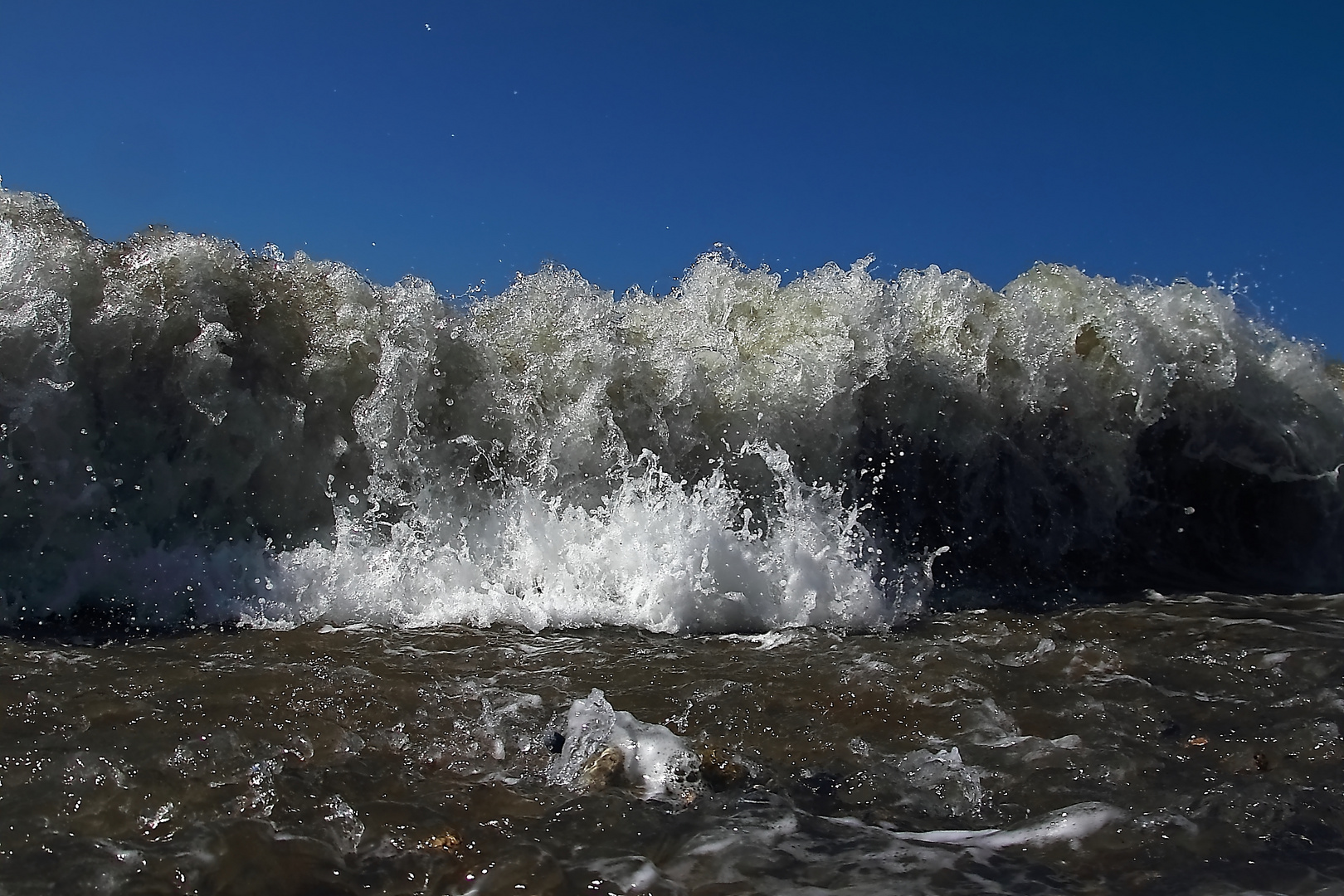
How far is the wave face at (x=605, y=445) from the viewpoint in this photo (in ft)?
16.9

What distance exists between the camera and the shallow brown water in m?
2.32

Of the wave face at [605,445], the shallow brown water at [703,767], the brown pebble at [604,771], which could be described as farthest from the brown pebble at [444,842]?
the wave face at [605,445]

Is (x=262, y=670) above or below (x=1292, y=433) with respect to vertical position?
below

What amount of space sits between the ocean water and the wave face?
0.09 feet

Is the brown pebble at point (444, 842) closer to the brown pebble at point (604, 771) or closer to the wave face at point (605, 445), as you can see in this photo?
the brown pebble at point (604, 771)

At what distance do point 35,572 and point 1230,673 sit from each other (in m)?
5.90

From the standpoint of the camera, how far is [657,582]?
5082mm

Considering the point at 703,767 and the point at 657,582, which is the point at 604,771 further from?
the point at 657,582

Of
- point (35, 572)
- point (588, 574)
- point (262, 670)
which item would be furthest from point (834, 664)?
point (35, 572)

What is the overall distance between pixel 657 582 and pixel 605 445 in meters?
1.10

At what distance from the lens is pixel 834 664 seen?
4.15 metres

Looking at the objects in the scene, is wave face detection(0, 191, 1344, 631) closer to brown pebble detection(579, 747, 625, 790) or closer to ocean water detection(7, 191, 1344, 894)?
ocean water detection(7, 191, 1344, 894)

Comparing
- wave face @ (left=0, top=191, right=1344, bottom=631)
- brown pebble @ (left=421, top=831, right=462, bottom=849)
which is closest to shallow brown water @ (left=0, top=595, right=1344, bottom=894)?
brown pebble @ (left=421, top=831, right=462, bottom=849)

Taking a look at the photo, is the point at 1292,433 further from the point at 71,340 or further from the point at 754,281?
the point at 71,340
